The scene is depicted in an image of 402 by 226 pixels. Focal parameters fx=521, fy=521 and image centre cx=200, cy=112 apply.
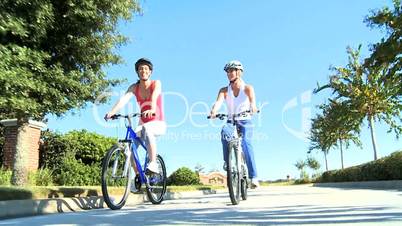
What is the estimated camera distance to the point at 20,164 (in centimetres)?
1496

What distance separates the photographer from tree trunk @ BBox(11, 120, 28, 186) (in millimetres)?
14680

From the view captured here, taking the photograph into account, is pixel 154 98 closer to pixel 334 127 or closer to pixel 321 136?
pixel 334 127

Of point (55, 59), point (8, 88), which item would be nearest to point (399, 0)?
point (55, 59)

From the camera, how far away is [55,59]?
11.7 meters

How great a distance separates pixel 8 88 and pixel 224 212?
493 centimetres

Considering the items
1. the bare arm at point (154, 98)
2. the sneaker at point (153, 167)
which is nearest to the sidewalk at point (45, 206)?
the sneaker at point (153, 167)

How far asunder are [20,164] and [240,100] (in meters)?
8.69

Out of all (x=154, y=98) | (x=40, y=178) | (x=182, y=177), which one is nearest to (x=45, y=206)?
(x=154, y=98)

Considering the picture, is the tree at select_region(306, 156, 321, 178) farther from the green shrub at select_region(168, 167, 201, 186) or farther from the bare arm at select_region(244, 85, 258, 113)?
the bare arm at select_region(244, 85, 258, 113)

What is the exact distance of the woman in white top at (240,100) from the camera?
870 centimetres

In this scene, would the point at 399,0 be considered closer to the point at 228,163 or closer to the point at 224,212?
the point at 228,163

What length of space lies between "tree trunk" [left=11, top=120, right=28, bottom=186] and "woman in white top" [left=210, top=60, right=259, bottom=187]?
7.83m

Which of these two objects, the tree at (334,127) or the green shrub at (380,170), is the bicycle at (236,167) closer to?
the green shrub at (380,170)

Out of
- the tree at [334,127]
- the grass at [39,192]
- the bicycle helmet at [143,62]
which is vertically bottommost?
the grass at [39,192]
